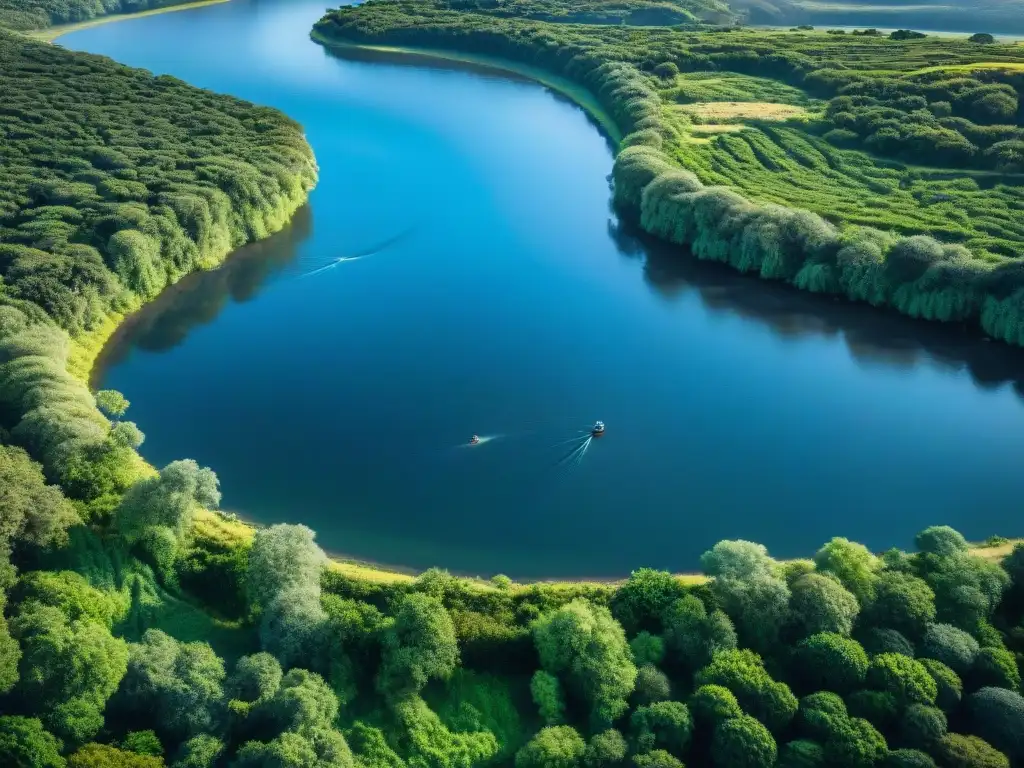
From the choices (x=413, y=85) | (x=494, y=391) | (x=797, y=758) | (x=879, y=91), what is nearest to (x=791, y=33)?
(x=879, y=91)

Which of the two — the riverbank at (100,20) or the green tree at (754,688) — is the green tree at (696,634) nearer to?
the green tree at (754,688)

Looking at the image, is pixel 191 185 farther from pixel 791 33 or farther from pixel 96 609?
pixel 791 33

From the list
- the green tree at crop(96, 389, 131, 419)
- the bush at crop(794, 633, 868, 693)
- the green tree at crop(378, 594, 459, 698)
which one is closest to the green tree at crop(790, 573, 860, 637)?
the bush at crop(794, 633, 868, 693)

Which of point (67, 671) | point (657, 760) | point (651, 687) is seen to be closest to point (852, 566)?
point (651, 687)

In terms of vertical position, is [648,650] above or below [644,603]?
below

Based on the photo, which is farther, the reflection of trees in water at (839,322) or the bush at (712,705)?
the reflection of trees in water at (839,322)

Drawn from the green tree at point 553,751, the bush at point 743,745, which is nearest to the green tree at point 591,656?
the green tree at point 553,751

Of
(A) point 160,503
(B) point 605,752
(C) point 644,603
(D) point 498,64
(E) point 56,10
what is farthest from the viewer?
(E) point 56,10

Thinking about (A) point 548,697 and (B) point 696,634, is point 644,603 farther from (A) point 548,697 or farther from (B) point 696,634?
(A) point 548,697
